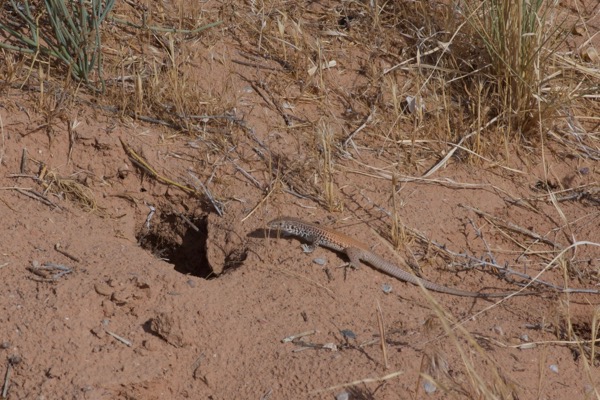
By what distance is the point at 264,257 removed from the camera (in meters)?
5.17

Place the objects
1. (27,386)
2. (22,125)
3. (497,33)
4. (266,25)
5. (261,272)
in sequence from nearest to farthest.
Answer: (27,386) < (261,272) < (22,125) < (497,33) < (266,25)

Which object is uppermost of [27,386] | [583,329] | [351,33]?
[351,33]

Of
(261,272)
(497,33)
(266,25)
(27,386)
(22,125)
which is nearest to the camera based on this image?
(27,386)

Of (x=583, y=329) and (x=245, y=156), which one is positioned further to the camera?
(x=245, y=156)

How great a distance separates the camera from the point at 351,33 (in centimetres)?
681

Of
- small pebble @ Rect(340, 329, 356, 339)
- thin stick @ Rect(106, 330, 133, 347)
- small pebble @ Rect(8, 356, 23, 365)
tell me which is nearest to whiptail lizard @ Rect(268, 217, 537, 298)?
small pebble @ Rect(340, 329, 356, 339)

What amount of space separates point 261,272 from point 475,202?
5.43 feet

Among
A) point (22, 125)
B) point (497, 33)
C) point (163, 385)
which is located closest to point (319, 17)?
point (497, 33)

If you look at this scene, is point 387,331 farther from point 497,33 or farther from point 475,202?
point 497,33

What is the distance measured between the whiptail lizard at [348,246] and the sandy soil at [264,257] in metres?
0.08

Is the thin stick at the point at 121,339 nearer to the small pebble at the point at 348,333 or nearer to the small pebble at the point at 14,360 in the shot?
the small pebble at the point at 14,360

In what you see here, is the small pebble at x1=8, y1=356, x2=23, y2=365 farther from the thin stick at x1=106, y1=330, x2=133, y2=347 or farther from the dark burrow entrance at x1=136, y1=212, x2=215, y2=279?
the dark burrow entrance at x1=136, y1=212, x2=215, y2=279

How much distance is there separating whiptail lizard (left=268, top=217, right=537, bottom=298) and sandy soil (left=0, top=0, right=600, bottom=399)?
0.08 m

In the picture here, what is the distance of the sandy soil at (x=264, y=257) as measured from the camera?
4520 millimetres
